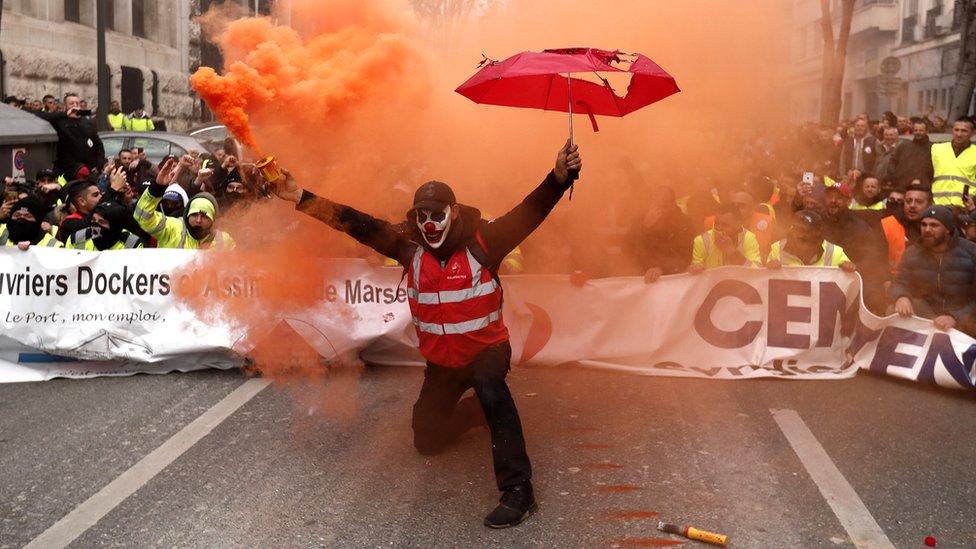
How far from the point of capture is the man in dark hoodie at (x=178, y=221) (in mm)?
8250

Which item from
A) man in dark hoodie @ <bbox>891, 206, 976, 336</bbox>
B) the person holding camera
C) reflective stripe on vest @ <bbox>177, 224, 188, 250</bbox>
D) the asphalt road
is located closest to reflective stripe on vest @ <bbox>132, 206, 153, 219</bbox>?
reflective stripe on vest @ <bbox>177, 224, 188, 250</bbox>

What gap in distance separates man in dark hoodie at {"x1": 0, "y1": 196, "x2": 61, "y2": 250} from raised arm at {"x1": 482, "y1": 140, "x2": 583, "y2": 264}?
508 cm

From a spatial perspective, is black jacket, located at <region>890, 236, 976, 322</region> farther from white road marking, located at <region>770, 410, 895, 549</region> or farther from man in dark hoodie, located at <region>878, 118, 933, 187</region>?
man in dark hoodie, located at <region>878, 118, 933, 187</region>

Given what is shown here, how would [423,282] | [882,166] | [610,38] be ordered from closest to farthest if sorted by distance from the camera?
[423,282] < [610,38] < [882,166]

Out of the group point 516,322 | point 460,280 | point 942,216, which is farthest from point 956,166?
point 460,280

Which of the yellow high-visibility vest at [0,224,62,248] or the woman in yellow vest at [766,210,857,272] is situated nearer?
the yellow high-visibility vest at [0,224,62,248]

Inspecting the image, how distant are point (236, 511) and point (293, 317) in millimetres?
2714

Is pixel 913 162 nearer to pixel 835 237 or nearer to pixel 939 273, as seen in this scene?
pixel 835 237

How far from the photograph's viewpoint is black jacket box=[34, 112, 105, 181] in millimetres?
14867

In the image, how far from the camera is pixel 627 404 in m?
7.02

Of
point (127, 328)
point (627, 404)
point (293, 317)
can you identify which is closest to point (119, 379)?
point (127, 328)

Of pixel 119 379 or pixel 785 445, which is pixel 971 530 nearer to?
pixel 785 445

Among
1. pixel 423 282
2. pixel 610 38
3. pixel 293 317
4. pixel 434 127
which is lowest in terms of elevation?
pixel 293 317

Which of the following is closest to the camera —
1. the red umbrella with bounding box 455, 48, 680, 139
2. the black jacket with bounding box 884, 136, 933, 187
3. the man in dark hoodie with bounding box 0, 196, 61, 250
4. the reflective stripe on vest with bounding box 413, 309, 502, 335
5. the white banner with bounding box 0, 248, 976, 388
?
the red umbrella with bounding box 455, 48, 680, 139
